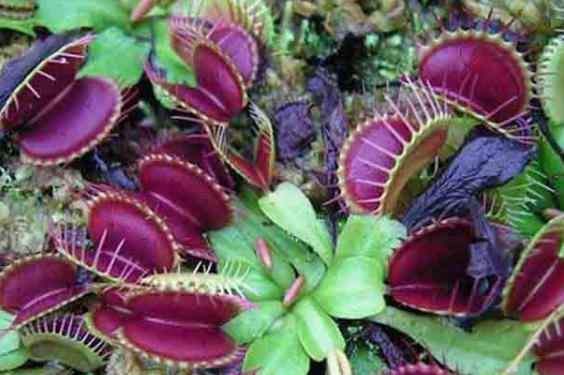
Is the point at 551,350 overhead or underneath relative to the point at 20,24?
underneath

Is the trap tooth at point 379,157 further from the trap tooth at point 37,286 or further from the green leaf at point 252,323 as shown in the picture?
the trap tooth at point 37,286

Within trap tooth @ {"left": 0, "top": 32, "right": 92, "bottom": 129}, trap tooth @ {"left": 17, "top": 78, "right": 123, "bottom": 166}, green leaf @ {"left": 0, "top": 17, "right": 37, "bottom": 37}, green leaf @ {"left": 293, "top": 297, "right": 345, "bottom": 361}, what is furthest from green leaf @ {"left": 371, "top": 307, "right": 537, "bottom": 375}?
green leaf @ {"left": 0, "top": 17, "right": 37, "bottom": 37}

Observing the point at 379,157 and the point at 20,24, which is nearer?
the point at 379,157

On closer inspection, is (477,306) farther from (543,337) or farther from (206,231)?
(206,231)

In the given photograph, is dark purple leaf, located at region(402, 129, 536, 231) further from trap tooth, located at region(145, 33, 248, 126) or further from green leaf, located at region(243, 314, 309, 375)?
trap tooth, located at region(145, 33, 248, 126)

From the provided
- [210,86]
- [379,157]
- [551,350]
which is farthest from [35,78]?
[551,350]

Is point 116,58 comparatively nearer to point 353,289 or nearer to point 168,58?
point 168,58

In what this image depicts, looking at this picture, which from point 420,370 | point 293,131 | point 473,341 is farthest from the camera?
point 293,131
